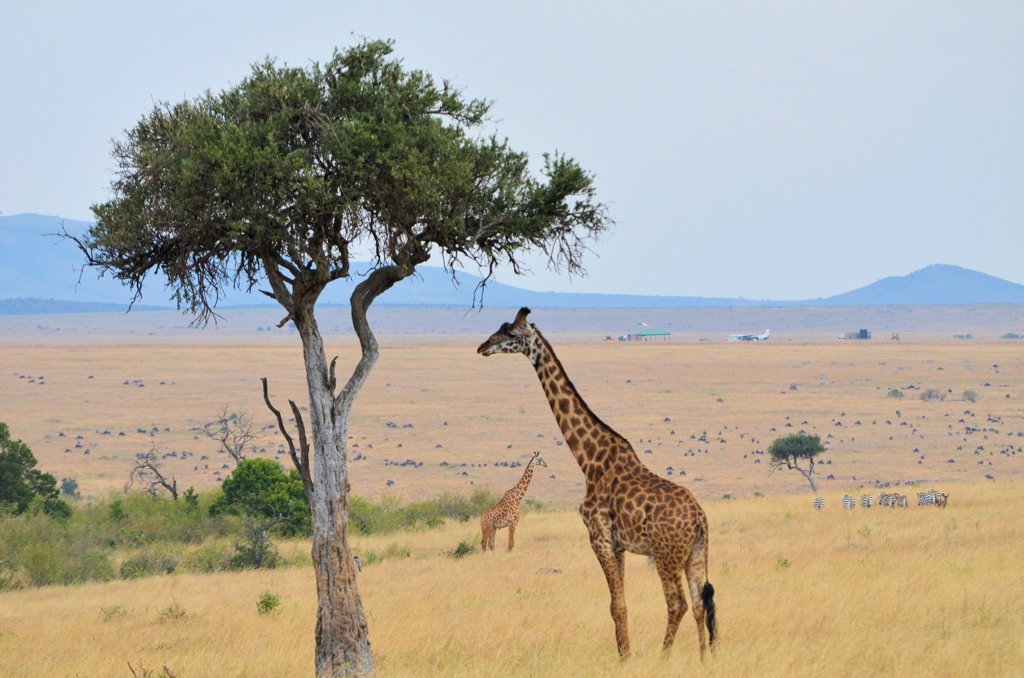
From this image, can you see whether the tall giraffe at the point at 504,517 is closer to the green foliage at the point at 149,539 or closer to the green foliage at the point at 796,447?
the green foliage at the point at 149,539

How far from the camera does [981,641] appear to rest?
12.7 meters

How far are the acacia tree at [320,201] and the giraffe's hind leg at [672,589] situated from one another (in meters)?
3.33

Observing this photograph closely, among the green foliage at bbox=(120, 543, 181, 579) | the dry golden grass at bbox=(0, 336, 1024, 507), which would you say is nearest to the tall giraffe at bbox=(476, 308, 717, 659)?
the green foliage at bbox=(120, 543, 181, 579)

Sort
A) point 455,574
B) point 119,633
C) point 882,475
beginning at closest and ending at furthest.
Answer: point 119,633 → point 455,574 → point 882,475

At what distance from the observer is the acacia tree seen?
12766mm

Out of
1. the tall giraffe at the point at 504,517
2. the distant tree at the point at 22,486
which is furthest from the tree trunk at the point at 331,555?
the distant tree at the point at 22,486

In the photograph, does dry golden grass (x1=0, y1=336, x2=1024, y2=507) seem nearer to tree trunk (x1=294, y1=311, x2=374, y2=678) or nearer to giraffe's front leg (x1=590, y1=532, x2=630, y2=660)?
tree trunk (x1=294, y1=311, x2=374, y2=678)

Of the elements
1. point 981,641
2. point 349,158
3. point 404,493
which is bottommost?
point 404,493

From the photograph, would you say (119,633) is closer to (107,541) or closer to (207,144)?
(207,144)

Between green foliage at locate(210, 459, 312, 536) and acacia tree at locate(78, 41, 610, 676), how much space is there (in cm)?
1941

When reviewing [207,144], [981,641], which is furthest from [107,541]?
[981,641]

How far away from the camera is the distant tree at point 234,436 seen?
41.9 metres

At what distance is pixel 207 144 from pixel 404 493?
3765 centimetres

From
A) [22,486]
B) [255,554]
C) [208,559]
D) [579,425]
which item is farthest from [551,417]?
[579,425]
